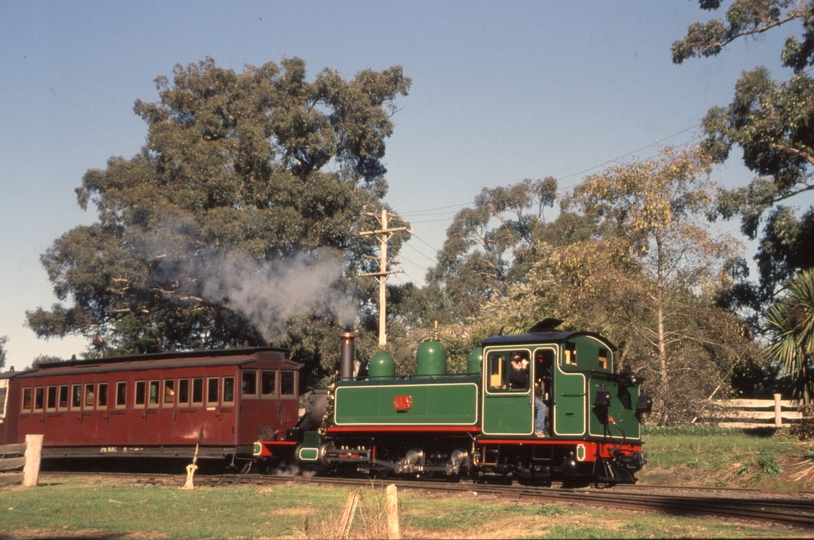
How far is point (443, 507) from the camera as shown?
13914 millimetres

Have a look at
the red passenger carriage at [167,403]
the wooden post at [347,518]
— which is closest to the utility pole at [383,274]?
the red passenger carriage at [167,403]

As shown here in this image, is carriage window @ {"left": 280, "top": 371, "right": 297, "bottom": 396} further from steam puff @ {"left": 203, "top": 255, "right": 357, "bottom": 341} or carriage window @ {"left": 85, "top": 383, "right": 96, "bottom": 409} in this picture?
steam puff @ {"left": 203, "top": 255, "right": 357, "bottom": 341}

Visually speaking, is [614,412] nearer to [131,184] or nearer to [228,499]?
[228,499]

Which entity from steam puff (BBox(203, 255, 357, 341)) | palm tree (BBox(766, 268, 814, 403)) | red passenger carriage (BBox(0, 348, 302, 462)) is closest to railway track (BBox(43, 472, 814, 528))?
red passenger carriage (BBox(0, 348, 302, 462))

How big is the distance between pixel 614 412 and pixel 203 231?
23.0 metres

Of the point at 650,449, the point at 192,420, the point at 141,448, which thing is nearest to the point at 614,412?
the point at 650,449

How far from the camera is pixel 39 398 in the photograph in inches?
1035

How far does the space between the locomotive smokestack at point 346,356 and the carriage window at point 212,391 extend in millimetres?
3362

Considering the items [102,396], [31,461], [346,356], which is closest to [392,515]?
[346,356]

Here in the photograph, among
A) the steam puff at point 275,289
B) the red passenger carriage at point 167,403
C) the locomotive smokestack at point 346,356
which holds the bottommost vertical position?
the red passenger carriage at point 167,403

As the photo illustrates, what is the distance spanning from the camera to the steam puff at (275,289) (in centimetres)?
3625

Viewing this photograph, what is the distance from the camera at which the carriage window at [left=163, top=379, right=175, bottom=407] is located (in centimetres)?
2264

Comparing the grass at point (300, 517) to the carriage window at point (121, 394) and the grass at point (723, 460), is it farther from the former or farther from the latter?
the grass at point (723, 460)

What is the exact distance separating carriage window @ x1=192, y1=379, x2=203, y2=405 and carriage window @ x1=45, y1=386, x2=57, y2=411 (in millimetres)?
6109
